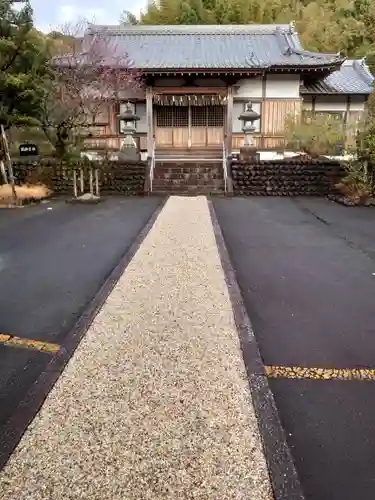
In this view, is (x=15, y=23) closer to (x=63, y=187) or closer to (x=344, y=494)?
(x=63, y=187)

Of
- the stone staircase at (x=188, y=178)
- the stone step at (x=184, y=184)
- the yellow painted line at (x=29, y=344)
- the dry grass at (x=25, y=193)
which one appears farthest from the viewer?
the stone step at (x=184, y=184)

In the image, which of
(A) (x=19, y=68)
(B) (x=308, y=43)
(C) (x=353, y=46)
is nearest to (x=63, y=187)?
(A) (x=19, y=68)

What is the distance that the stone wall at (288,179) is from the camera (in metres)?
12.0

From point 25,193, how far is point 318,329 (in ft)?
30.8

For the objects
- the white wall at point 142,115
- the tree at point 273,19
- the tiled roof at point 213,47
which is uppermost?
the tree at point 273,19

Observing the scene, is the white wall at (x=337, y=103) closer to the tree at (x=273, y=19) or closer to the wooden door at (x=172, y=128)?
the wooden door at (x=172, y=128)

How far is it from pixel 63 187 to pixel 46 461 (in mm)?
10805

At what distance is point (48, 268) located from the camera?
5207 mm

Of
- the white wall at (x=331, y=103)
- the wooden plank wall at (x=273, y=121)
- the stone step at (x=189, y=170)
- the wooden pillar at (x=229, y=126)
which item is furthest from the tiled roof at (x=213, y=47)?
the stone step at (x=189, y=170)

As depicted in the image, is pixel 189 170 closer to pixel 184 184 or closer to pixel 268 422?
pixel 184 184

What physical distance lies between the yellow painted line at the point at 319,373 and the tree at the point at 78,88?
1031 centimetres

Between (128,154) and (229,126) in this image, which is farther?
(229,126)

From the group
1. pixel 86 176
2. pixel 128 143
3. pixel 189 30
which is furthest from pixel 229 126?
pixel 189 30

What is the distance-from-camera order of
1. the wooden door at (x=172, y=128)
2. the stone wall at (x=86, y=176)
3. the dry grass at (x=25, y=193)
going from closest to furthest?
the dry grass at (x=25, y=193) < the stone wall at (x=86, y=176) < the wooden door at (x=172, y=128)
